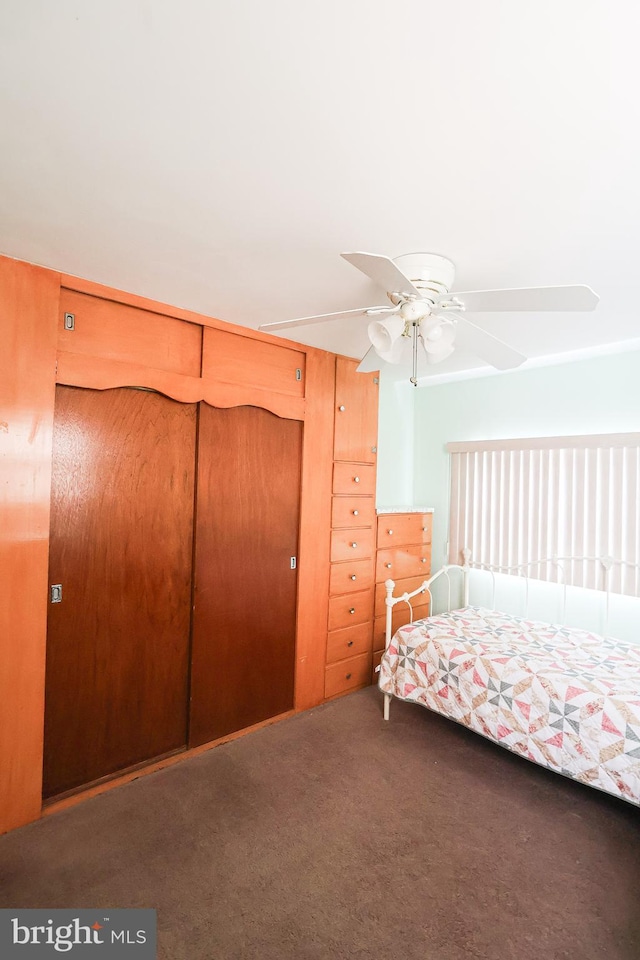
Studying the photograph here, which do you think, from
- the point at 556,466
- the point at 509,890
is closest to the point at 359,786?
the point at 509,890

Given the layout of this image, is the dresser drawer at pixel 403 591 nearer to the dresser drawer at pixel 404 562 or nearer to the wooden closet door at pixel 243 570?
the dresser drawer at pixel 404 562

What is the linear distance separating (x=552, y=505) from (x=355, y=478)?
144cm

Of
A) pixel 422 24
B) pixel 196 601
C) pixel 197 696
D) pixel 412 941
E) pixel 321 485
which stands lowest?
pixel 412 941

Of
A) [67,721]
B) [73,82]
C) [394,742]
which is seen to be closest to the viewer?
[73,82]

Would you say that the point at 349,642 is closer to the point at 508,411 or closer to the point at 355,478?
the point at 355,478

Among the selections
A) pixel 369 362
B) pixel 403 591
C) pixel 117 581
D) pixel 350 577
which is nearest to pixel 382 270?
pixel 369 362

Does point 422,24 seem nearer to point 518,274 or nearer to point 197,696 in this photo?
point 518,274

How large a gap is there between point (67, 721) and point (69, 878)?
0.62 metres

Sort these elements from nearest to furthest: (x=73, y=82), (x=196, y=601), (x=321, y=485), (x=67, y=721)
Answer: (x=73, y=82)
(x=67, y=721)
(x=196, y=601)
(x=321, y=485)

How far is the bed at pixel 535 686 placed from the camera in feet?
6.91

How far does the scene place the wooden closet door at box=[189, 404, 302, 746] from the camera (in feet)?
8.87

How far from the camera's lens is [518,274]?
2.08 meters

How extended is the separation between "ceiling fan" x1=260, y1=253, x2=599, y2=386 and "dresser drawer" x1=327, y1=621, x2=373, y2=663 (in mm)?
2128

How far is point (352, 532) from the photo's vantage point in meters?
3.45
